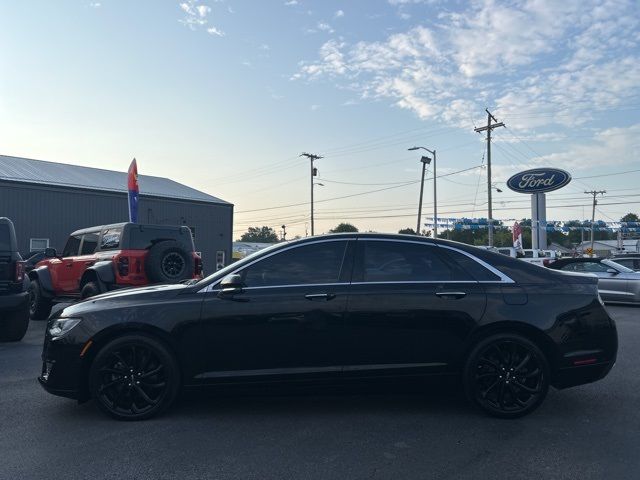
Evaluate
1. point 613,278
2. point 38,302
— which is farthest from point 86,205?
point 613,278

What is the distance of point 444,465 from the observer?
3764 millimetres

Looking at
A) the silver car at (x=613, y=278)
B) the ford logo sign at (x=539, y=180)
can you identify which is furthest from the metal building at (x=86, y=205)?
the silver car at (x=613, y=278)

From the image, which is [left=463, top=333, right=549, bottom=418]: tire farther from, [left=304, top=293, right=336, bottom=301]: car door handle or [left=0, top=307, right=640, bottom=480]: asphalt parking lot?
[left=304, top=293, right=336, bottom=301]: car door handle

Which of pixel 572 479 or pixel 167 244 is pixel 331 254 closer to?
pixel 572 479

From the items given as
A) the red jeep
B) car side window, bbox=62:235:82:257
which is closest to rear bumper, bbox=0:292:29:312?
the red jeep

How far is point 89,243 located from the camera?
37.4ft

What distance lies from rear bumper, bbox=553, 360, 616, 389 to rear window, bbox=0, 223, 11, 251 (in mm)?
7310

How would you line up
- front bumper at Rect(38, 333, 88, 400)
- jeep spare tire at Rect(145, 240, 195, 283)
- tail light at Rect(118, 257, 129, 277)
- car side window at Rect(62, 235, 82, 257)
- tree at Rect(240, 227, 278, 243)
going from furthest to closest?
tree at Rect(240, 227, 278, 243), car side window at Rect(62, 235, 82, 257), tail light at Rect(118, 257, 129, 277), jeep spare tire at Rect(145, 240, 195, 283), front bumper at Rect(38, 333, 88, 400)

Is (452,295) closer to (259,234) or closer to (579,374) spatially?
(579,374)

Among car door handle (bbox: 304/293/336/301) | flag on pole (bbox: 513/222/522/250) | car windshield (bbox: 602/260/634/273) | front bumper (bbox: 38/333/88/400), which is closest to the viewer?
front bumper (bbox: 38/333/88/400)

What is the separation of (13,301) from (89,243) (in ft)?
11.8

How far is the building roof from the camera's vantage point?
2864cm

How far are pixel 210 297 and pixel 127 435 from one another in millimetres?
1239

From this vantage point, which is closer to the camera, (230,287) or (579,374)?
(230,287)
